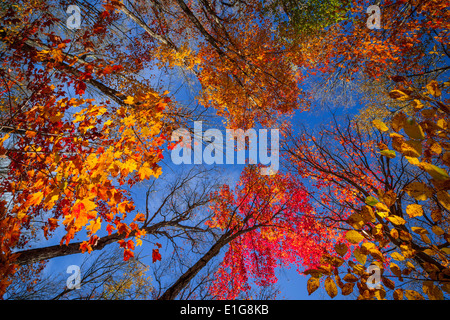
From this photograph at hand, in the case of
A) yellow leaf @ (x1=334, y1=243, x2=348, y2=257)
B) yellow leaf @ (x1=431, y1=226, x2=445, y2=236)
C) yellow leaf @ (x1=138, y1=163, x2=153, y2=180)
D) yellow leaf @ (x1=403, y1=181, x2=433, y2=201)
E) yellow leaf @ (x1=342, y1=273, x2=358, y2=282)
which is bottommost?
yellow leaf @ (x1=342, y1=273, x2=358, y2=282)

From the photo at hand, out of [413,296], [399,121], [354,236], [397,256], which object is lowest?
[413,296]

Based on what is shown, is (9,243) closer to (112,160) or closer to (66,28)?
(112,160)

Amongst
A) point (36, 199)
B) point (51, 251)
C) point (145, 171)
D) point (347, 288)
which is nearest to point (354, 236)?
point (347, 288)

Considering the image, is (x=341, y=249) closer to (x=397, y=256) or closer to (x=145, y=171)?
(x=397, y=256)

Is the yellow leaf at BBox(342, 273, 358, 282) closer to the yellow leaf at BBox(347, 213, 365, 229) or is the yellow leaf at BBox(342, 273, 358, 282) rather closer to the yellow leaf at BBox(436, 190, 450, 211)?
the yellow leaf at BBox(347, 213, 365, 229)

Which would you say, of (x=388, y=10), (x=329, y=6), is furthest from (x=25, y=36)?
(x=388, y=10)

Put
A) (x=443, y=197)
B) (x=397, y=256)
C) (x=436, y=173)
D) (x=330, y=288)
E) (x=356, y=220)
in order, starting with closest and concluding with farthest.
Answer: (x=436, y=173), (x=443, y=197), (x=330, y=288), (x=356, y=220), (x=397, y=256)

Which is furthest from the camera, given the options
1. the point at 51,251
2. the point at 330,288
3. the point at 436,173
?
the point at 51,251

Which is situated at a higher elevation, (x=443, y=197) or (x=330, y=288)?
(x=443, y=197)

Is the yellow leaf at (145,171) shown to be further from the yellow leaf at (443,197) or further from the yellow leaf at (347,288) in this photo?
the yellow leaf at (443,197)

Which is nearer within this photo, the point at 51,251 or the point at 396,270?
the point at 396,270

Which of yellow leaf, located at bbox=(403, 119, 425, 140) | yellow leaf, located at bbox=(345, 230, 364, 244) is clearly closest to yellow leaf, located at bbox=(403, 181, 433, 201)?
yellow leaf, located at bbox=(403, 119, 425, 140)

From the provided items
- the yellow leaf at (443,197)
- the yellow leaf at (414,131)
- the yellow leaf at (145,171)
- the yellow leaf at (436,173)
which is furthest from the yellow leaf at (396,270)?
the yellow leaf at (145,171)

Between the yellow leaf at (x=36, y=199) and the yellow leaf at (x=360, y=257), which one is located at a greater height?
the yellow leaf at (x=36, y=199)
